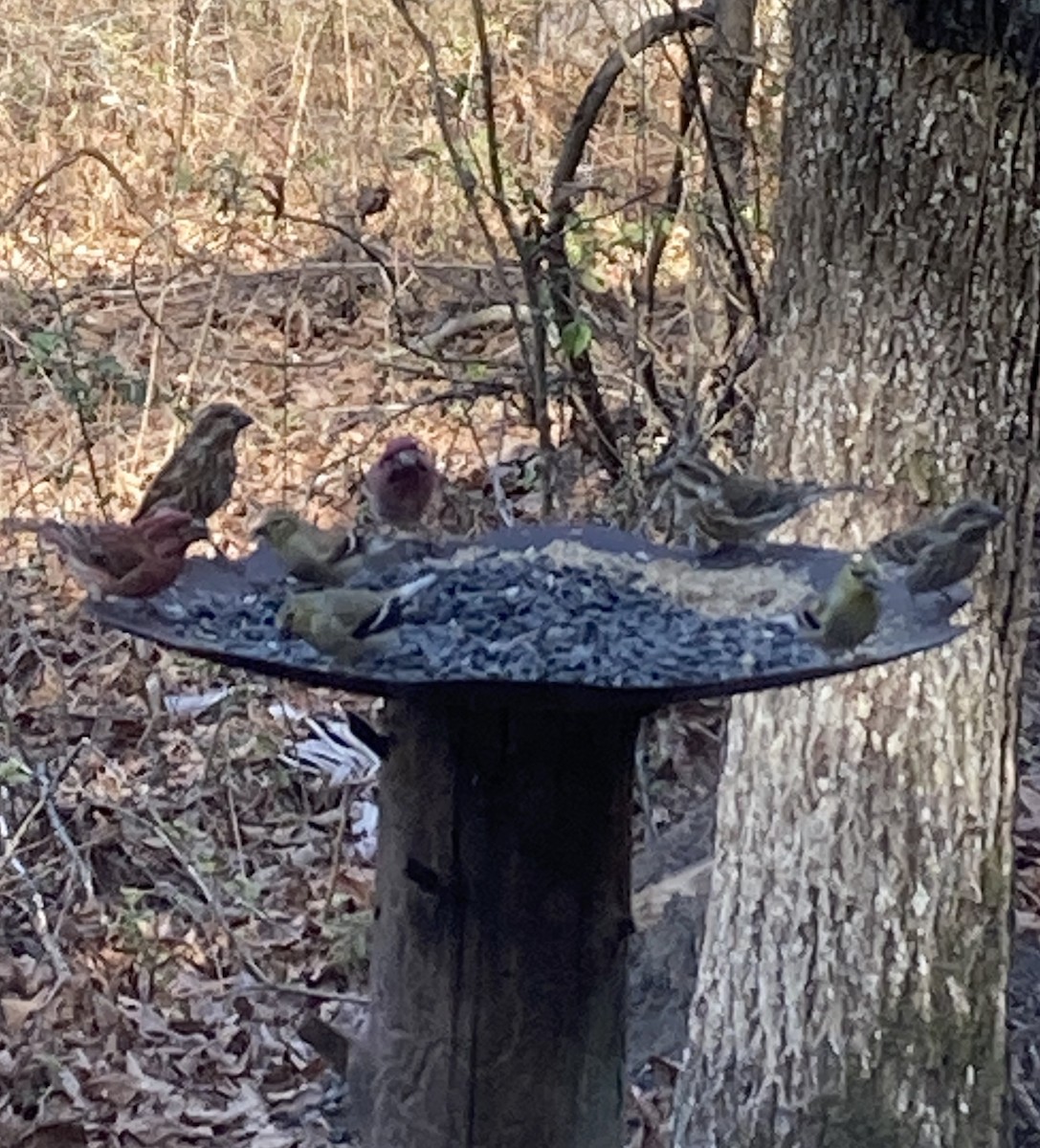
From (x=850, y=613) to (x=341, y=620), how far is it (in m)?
0.62

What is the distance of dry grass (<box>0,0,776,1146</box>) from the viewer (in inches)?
217

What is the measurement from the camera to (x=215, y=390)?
7.75 meters

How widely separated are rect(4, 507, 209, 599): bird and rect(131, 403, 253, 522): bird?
519 millimetres

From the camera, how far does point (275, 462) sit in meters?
7.96

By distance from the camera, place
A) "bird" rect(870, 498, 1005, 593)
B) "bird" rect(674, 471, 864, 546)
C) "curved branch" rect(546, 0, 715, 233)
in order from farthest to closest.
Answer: "curved branch" rect(546, 0, 715, 233) < "bird" rect(674, 471, 864, 546) < "bird" rect(870, 498, 1005, 593)

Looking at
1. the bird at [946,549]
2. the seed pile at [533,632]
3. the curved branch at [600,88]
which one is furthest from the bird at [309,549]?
the curved branch at [600,88]

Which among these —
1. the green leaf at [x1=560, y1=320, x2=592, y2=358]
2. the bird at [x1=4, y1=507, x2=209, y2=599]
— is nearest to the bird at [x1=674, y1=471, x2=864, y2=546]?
the bird at [x1=4, y1=507, x2=209, y2=599]

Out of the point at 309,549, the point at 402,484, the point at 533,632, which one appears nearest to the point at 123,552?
the point at 309,549

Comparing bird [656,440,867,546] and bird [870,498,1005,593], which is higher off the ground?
bird [656,440,867,546]

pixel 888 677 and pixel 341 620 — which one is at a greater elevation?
pixel 888 677

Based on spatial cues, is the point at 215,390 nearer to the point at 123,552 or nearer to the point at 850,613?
the point at 123,552

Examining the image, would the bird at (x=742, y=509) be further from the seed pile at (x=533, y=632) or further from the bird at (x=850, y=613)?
the bird at (x=850, y=613)

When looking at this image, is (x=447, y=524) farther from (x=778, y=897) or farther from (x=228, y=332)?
(x=778, y=897)

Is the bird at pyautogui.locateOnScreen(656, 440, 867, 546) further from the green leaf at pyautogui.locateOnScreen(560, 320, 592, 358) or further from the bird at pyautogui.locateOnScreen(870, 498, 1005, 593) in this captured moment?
the green leaf at pyautogui.locateOnScreen(560, 320, 592, 358)
